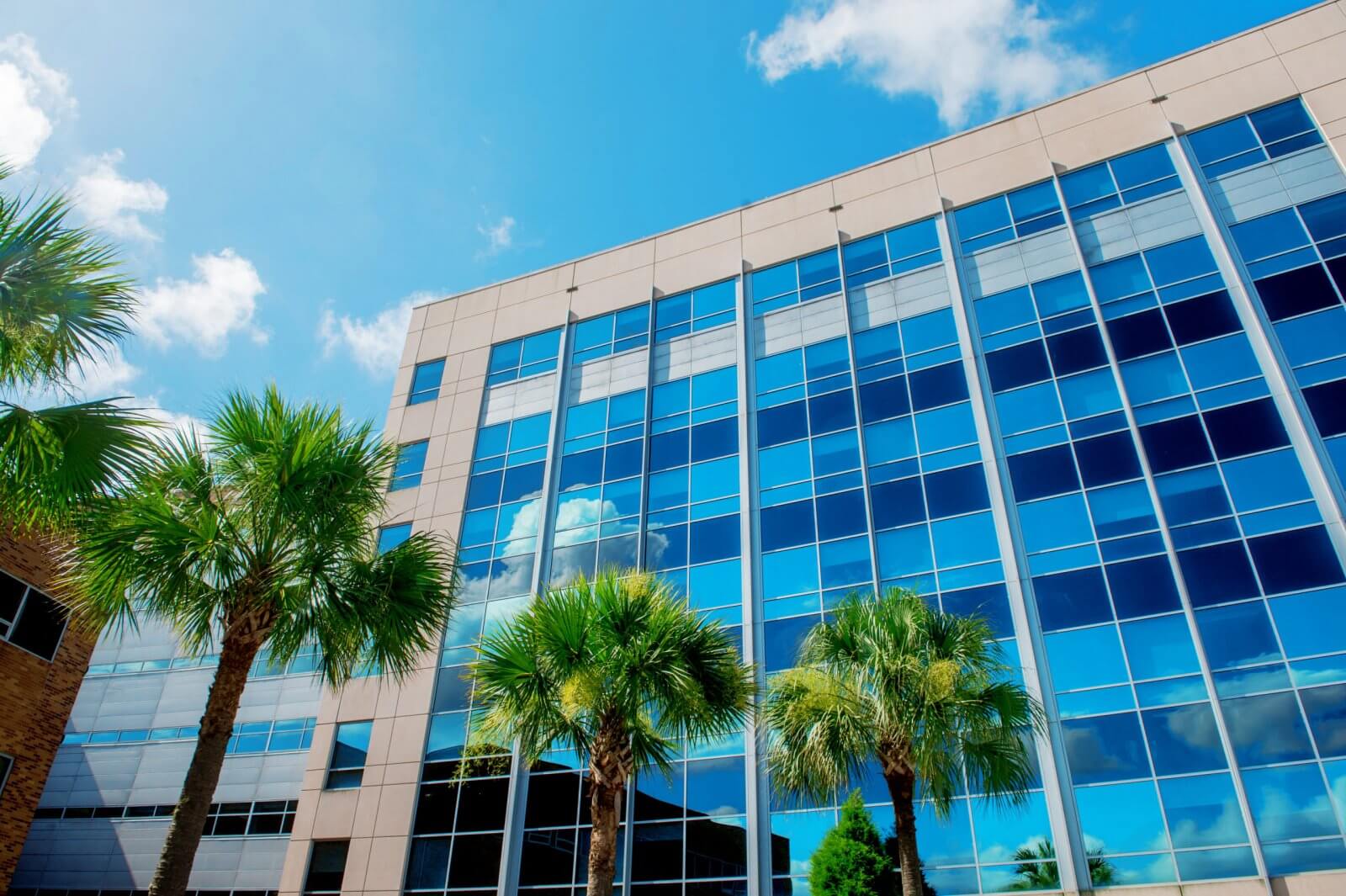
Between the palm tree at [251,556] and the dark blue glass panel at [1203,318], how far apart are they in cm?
2096

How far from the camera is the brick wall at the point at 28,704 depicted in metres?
18.1

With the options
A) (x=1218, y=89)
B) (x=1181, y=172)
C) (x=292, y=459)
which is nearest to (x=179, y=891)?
(x=292, y=459)

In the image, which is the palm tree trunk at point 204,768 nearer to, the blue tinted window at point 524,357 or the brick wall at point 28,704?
the brick wall at point 28,704

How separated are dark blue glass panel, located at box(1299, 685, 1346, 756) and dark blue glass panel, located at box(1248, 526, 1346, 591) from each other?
231 cm

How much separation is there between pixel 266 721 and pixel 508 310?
17382mm

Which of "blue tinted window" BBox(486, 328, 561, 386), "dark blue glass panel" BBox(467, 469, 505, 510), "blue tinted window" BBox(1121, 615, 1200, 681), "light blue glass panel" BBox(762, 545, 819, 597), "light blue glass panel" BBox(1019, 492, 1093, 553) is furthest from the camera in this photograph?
"blue tinted window" BBox(486, 328, 561, 386)

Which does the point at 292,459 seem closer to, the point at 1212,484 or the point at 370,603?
the point at 370,603

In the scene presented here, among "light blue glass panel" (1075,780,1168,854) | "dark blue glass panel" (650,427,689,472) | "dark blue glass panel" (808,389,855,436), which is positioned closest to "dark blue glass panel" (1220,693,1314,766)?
"light blue glass panel" (1075,780,1168,854)

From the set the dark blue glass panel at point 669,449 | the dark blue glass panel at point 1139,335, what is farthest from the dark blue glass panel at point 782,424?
the dark blue glass panel at point 1139,335

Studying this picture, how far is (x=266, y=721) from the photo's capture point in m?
31.7

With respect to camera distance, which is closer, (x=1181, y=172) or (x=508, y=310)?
(x=1181, y=172)

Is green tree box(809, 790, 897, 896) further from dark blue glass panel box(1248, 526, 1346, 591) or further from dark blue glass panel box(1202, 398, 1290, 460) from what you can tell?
dark blue glass panel box(1202, 398, 1290, 460)

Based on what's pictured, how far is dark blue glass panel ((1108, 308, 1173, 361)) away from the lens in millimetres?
24812

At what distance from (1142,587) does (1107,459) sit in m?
3.58
